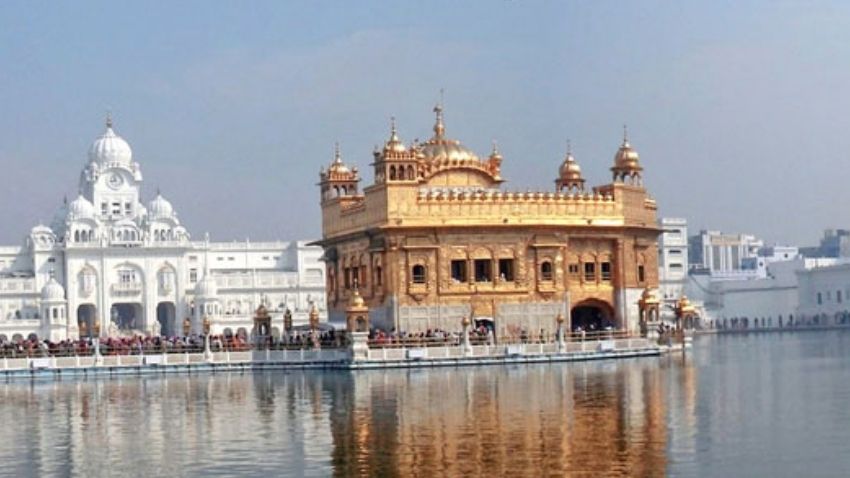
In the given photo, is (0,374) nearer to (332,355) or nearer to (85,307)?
(332,355)

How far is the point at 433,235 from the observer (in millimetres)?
49031

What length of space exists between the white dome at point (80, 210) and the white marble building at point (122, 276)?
0.07 meters

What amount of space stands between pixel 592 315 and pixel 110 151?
6276 cm

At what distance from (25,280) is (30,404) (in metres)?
70.3

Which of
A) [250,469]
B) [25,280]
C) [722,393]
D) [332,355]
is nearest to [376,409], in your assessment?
[722,393]

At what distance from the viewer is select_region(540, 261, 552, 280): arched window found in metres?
50.2

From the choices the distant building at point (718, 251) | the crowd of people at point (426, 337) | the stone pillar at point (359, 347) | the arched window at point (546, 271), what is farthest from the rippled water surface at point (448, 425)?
the distant building at point (718, 251)

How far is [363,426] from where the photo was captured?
24531mm

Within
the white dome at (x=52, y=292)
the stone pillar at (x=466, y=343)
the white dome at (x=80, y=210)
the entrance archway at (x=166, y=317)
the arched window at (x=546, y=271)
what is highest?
the white dome at (x=80, y=210)

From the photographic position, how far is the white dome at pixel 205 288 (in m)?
97.9

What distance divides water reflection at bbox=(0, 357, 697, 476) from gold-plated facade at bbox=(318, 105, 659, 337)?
11.0m

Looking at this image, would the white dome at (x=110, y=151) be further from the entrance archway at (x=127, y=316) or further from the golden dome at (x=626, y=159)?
the golden dome at (x=626, y=159)

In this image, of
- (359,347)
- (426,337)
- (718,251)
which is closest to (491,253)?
(426,337)

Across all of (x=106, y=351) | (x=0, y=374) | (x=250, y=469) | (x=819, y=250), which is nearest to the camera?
(x=250, y=469)
